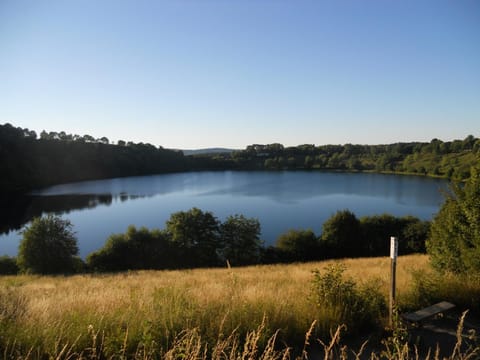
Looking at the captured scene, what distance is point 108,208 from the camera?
58281 mm

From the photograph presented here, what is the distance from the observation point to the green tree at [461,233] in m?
5.89

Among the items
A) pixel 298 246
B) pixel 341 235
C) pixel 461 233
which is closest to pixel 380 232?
pixel 341 235

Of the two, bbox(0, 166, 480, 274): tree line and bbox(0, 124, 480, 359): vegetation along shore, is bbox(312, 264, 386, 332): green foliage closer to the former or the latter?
bbox(0, 124, 480, 359): vegetation along shore

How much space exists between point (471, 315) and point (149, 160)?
137531 millimetres

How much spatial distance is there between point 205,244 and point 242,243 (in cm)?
384

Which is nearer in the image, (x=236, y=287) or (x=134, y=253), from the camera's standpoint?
(x=236, y=287)

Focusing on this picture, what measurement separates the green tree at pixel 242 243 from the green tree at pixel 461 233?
2310 centimetres

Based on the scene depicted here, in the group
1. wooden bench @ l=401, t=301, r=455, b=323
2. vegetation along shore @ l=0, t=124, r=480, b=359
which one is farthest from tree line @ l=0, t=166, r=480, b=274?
wooden bench @ l=401, t=301, r=455, b=323

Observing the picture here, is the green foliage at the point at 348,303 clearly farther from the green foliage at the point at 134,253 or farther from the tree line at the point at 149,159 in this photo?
the tree line at the point at 149,159

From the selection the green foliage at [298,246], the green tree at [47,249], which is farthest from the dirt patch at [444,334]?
the green tree at [47,249]

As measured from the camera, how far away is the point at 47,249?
24.2 metres

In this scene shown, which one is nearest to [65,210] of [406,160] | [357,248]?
[357,248]

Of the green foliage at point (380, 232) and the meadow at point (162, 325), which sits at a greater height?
the meadow at point (162, 325)

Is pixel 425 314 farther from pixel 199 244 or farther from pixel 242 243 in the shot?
pixel 199 244
